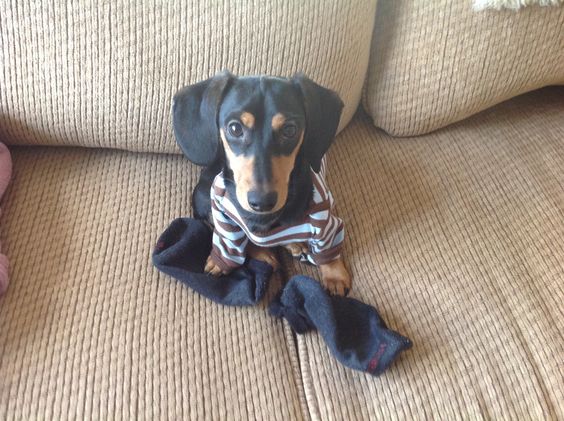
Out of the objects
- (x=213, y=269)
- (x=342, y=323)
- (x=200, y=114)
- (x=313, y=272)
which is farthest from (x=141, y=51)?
(x=342, y=323)

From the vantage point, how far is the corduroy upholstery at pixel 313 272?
0.95 m

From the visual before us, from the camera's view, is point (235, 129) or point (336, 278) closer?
point (235, 129)

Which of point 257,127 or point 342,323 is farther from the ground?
point 257,127

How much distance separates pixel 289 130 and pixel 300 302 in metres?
0.36

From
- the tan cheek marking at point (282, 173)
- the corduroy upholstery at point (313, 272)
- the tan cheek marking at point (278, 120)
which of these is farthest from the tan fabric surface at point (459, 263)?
the tan cheek marking at point (278, 120)

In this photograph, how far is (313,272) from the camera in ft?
3.88

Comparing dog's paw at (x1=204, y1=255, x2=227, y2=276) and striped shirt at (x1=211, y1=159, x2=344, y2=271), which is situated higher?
striped shirt at (x1=211, y1=159, x2=344, y2=271)

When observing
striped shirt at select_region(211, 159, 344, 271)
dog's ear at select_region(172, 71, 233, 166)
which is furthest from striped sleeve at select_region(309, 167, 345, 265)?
dog's ear at select_region(172, 71, 233, 166)

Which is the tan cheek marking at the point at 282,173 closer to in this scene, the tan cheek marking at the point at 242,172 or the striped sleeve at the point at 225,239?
the tan cheek marking at the point at 242,172

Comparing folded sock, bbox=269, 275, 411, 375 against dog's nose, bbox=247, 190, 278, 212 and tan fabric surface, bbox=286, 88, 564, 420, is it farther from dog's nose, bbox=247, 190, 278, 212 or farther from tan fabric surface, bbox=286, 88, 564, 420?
dog's nose, bbox=247, 190, 278, 212

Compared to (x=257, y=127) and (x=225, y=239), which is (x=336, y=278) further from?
(x=257, y=127)

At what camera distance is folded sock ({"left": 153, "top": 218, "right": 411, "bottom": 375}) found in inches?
39.1

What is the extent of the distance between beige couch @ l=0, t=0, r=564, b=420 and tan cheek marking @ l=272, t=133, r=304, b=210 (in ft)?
0.88

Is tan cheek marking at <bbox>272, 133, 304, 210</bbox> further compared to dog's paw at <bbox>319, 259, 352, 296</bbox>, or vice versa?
dog's paw at <bbox>319, 259, 352, 296</bbox>
